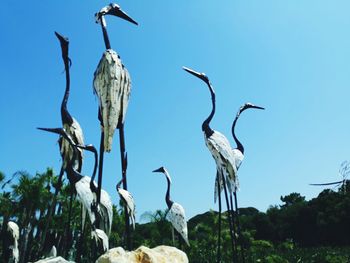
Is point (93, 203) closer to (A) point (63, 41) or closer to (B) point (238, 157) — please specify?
(A) point (63, 41)

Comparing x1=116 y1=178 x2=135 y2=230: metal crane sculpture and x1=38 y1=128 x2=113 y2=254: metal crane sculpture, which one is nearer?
x1=38 y1=128 x2=113 y2=254: metal crane sculpture

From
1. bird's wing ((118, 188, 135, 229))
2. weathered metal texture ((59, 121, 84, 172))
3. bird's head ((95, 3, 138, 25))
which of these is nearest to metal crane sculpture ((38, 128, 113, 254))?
bird's wing ((118, 188, 135, 229))

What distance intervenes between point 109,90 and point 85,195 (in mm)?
1542

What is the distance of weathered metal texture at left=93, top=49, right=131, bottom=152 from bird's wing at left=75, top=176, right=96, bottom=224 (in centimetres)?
91

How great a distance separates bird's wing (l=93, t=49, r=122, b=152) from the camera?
5.24 metres

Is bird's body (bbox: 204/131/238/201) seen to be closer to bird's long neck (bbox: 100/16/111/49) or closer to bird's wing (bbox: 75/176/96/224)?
bird's wing (bbox: 75/176/96/224)

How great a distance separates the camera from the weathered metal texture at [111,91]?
17.2 ft

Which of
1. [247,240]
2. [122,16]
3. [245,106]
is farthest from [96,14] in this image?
[247,240]

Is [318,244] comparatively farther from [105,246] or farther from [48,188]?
[105,246]

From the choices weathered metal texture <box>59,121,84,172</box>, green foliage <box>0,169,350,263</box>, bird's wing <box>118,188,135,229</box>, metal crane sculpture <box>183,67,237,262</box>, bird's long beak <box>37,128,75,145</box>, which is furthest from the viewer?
green foliage <box>0,169,350,263</box>

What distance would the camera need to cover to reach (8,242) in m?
18.2

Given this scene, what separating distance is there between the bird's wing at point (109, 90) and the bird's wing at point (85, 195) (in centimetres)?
92

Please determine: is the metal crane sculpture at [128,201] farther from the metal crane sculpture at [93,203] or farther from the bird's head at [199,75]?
the bird's head at [199,75]

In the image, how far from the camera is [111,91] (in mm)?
5336
